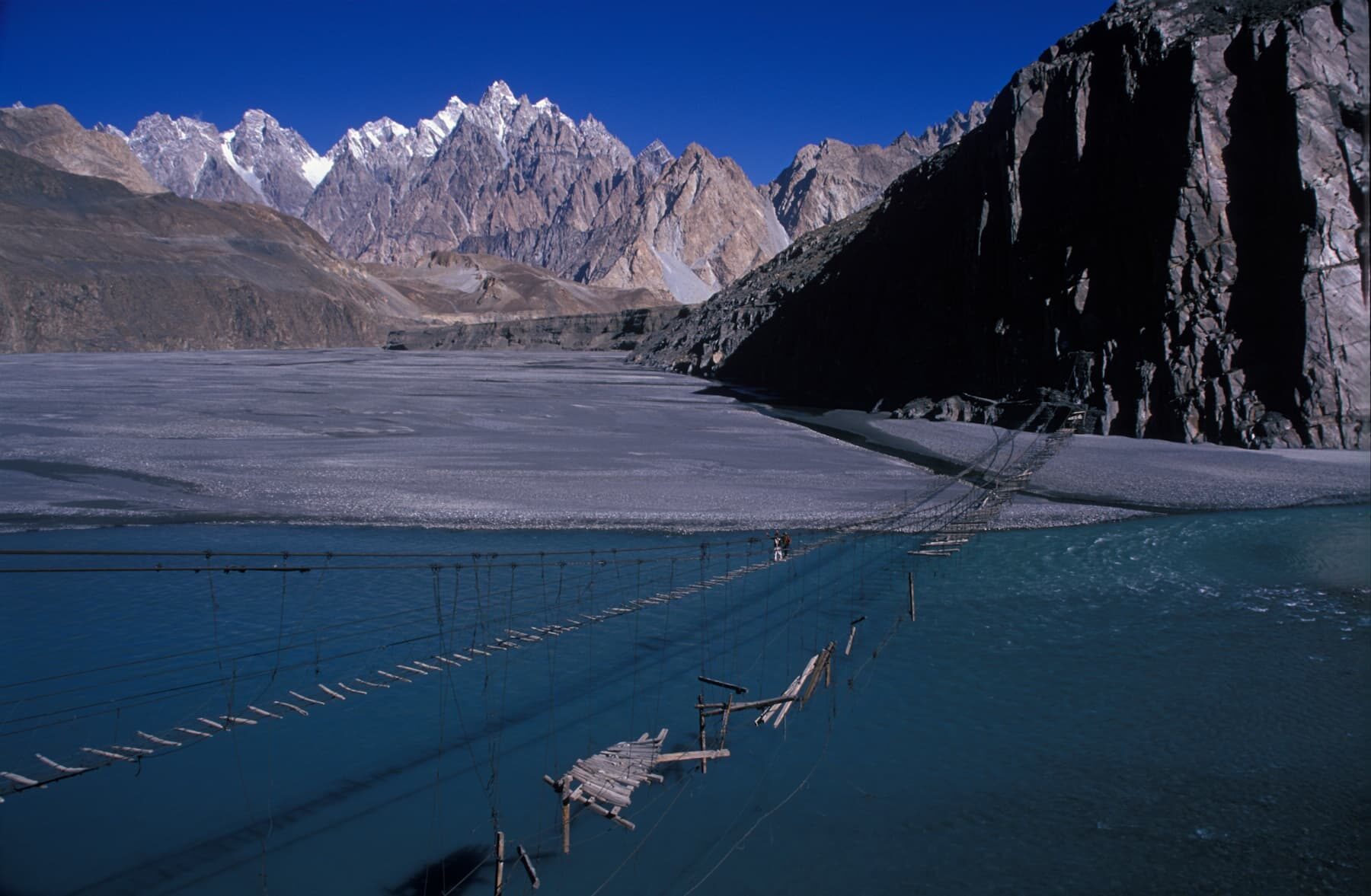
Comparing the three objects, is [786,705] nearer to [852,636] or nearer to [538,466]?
[852,636]

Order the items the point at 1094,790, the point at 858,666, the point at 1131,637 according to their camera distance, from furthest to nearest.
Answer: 1. the point at 1131,637
2. the point at 858,666
3. the point at 1094,790

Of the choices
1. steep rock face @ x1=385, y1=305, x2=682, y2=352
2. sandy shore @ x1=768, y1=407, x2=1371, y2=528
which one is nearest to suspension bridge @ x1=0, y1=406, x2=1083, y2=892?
sandy shore @ x1=768, y1=407, x2=1371, y2=528

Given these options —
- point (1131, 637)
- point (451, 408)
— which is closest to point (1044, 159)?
point (451, 408)

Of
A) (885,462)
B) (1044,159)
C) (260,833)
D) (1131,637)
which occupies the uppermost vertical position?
(1044,159)

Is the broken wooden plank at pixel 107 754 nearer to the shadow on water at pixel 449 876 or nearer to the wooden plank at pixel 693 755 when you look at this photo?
the shadow on water at pixel 449 876

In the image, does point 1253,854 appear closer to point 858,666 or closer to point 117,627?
point 858,666

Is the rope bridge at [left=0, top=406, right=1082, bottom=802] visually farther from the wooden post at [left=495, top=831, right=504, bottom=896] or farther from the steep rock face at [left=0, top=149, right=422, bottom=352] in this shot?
the steep rock face at [left=0, top=149, right=422, bottom=352]

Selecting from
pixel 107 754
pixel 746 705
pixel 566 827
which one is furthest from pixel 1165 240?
pixel 107 754
